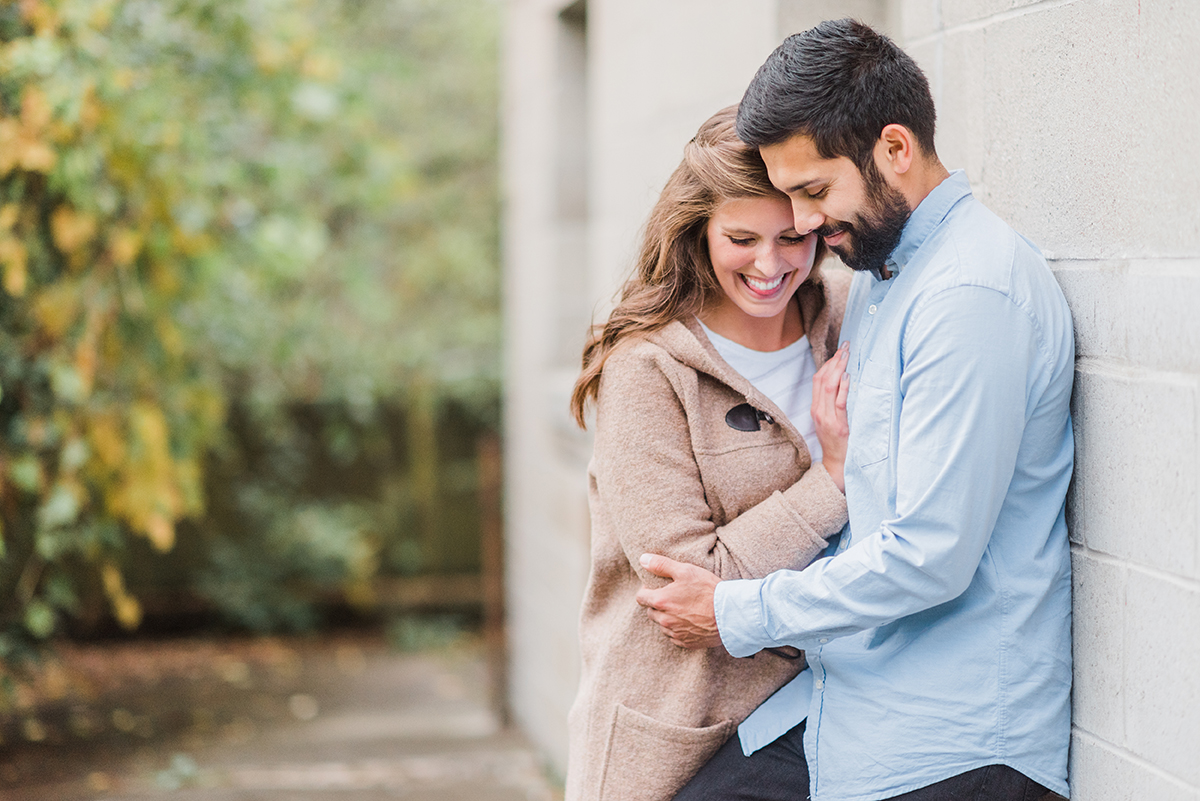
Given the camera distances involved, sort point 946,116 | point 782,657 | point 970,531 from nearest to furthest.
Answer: point 970,531 → point 782,657 → point 946,116

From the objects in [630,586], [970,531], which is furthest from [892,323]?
[630,586]

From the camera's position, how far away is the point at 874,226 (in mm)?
1801

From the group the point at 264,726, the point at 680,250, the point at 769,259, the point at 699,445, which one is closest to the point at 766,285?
the point at 769,259

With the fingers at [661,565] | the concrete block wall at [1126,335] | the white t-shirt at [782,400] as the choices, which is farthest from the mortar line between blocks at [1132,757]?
the fingers at [661,565]

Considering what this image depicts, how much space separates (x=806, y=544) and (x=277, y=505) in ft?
22.3

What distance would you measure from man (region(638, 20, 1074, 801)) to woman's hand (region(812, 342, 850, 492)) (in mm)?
77

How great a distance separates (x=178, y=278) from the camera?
193 inches

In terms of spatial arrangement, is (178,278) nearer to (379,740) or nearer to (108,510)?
(108,510)

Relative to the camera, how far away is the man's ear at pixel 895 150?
1747 mm

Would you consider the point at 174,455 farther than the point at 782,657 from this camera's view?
Yes

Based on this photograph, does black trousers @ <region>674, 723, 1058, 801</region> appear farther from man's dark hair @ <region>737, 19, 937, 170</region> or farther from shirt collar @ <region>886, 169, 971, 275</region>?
man's dark hair @ <region>737, 19, 937, 170</region>

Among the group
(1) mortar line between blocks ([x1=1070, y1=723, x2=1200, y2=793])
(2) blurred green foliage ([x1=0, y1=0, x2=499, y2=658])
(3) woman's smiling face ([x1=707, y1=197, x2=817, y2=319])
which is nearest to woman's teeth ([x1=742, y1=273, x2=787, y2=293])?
(3) woman's smiling face ([x1=707, y1=197, x2=817, y2=319])

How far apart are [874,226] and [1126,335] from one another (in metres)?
0.42

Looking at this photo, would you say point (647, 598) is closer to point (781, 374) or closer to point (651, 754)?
point (651, 754)
